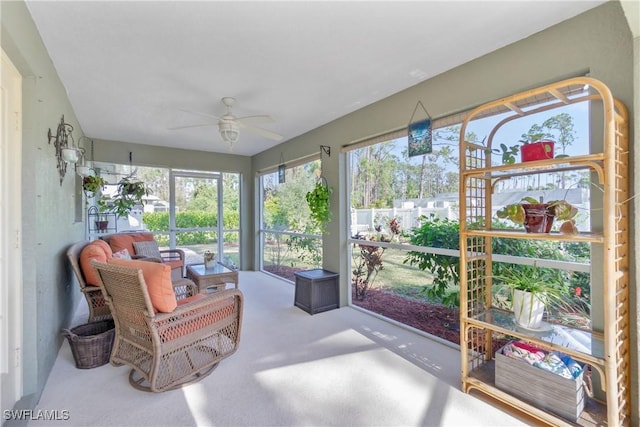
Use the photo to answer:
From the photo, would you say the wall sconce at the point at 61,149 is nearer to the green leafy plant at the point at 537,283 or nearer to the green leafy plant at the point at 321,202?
the green leafy plant at the point at 321,202

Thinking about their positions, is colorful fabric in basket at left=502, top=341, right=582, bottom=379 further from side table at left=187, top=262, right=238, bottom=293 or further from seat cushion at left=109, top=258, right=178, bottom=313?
side table at left=187, top=262, right=238, bottom=293

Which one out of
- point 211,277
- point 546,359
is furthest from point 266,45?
point 546,359

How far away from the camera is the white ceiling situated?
1762 mm

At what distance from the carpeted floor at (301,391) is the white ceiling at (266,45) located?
2475 millimetres

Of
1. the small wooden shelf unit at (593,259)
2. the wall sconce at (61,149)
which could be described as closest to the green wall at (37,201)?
the wall sconce at (61,149)

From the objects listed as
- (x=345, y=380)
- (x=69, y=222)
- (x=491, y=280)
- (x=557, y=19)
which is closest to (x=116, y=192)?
(x=69, y=222)

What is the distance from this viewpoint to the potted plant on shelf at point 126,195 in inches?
192

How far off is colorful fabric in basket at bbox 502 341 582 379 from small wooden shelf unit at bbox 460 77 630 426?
12 cm

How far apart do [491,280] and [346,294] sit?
1.91 meters

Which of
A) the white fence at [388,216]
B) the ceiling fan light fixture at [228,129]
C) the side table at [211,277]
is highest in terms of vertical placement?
the ceiling fan light fixture at [228,129]

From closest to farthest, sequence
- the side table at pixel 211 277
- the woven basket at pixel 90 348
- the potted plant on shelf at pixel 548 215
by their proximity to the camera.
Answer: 1. the potted plant on shelf at pixel 548 215
2. the woven basket at pixel 90 348
3. the side table at pixel 211 277

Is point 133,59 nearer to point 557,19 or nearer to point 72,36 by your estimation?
point 72,36


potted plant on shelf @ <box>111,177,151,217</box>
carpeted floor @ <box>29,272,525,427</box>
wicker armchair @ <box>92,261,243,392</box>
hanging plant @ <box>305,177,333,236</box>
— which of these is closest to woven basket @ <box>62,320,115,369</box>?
carpeted floor @ <box>29,272,525,427</box>

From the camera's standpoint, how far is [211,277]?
3.50 m
